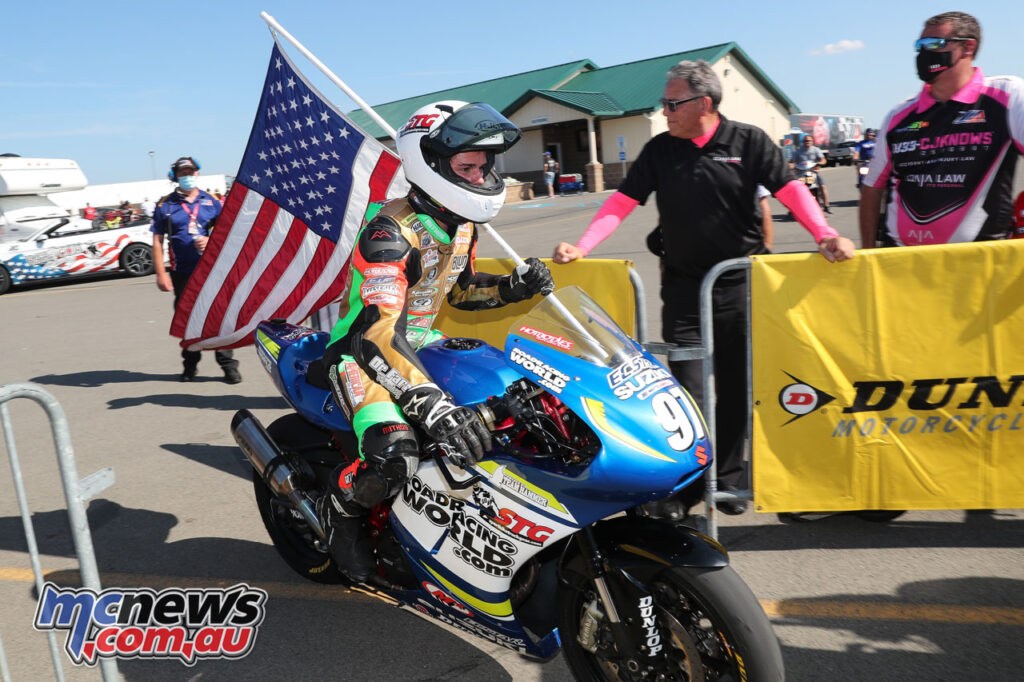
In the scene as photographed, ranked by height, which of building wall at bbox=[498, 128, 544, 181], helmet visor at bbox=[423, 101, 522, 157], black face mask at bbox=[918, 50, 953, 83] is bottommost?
helmet visor at bbox=[423, 101, 522, 157]

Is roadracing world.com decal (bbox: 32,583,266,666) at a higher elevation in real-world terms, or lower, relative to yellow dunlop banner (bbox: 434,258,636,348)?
lower

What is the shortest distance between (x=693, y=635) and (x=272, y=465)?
2.10 meters

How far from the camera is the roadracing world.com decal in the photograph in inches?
129

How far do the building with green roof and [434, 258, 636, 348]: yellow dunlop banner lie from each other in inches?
1495

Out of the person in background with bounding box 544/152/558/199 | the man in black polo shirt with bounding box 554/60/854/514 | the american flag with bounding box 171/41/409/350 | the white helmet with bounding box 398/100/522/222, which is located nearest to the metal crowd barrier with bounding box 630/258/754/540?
the man in black polo shirt with bounding box 554/60/854/514

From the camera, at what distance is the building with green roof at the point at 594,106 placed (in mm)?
43375

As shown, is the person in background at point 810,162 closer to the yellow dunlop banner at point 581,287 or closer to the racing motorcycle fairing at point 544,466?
the yellow dunlop banner at point 581,287

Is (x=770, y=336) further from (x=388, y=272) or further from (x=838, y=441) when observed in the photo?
(x=388, y=272)

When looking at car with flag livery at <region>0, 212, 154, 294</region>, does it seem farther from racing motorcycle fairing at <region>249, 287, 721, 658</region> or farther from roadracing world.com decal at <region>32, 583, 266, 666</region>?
racing motorcycle fairing at <region>249, 287, 721, 658</region>

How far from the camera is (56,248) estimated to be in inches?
675

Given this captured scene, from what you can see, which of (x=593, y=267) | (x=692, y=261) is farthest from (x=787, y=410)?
(x=593, y=267)

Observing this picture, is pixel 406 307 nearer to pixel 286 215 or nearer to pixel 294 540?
pixel 294 540

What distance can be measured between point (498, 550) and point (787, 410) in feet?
5.82

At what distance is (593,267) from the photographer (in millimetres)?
4520
